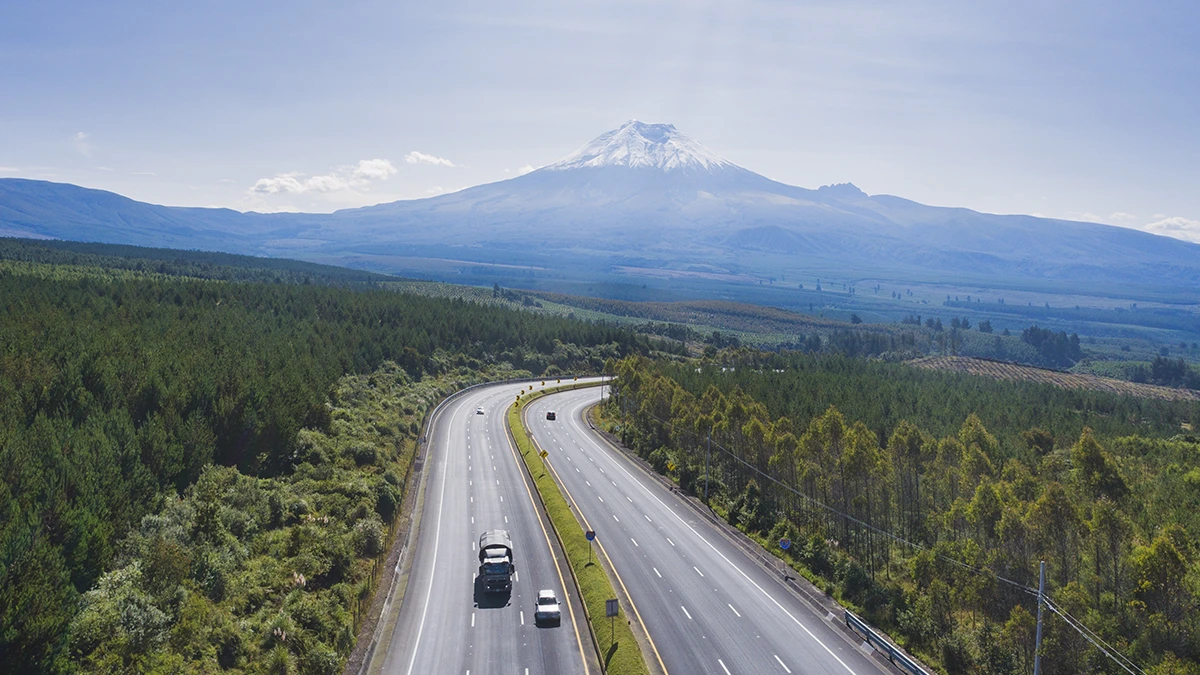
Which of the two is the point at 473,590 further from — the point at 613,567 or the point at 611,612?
the point at 611,612

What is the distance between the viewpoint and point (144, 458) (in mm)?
44562

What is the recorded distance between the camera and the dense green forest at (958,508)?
1385 inches

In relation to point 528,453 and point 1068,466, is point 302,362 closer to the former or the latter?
point 528,453

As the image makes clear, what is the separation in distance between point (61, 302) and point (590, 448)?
83.9m

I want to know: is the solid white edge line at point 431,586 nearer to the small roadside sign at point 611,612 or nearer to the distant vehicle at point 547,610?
the distant vehicle at point 547,610

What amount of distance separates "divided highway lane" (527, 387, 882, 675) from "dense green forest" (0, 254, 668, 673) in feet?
61.6

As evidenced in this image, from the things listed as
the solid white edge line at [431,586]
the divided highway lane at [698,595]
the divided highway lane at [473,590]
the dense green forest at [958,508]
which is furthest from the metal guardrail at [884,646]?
the solid white edge line at [431,586]

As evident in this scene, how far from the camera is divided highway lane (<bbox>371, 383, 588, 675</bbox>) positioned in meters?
35.9

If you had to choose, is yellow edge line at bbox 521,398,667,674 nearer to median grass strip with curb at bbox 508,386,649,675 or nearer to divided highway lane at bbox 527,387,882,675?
divided highway lane at bbox 527,387,882,675

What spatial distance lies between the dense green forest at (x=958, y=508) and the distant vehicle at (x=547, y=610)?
784 inches

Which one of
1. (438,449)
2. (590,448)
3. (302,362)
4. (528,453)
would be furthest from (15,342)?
(590,448)

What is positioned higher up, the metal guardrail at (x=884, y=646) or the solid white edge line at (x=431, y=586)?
the metal guardrail at (x=884, y=646)

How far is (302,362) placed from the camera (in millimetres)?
82312

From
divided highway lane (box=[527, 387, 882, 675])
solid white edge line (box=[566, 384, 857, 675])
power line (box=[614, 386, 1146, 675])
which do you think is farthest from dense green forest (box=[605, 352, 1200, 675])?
divided highway lane (box=[527, 387, 882, 675])
